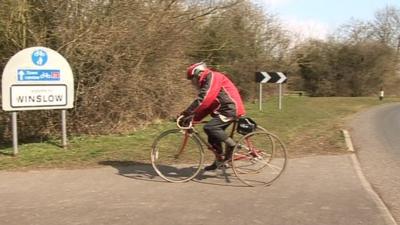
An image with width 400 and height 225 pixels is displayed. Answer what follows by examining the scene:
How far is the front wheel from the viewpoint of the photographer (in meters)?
8.00

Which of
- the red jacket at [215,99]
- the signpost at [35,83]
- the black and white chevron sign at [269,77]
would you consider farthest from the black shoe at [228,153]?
the black and white chevron sign at [269,77]

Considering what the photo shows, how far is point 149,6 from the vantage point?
1372 cm

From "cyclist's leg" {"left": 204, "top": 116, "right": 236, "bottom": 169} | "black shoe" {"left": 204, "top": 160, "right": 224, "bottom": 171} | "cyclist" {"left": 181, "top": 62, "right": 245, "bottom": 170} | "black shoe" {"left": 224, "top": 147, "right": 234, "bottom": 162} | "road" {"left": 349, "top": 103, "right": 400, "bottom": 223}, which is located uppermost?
"cyclist" {"left": 181, "top": 62, "right": 245, "bottom": 170}

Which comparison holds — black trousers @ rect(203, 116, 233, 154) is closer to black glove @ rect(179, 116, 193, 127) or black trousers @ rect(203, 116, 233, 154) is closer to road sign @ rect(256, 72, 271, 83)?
black glove @ rect(179, 116, 193, 127)

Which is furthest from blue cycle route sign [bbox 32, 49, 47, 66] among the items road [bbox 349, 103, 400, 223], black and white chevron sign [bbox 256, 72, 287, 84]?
black and white chevron sign [bbox 256, 72, 287, 84]

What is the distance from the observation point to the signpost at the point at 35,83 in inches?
392

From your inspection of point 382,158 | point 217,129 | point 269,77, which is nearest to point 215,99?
point 217,129

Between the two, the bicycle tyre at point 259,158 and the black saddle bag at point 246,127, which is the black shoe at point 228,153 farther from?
the black saddle bag at point 246,127

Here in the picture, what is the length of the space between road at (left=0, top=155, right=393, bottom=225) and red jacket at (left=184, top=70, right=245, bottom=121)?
941mm

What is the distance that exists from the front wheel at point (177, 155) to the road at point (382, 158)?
2.47 meters

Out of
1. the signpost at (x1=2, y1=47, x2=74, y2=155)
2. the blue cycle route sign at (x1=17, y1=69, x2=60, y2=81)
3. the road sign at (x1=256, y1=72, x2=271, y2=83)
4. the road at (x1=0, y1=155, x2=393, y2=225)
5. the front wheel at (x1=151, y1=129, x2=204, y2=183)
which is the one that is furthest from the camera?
the road sign at (x1=256, y1=72, x2=271, y2=83)

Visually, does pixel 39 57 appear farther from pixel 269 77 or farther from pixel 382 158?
pixel 269 77

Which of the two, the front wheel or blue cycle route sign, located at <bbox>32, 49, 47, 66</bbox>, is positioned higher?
blue cycle route sign, located at <bbox>32, 49, 47, 66</bbox>

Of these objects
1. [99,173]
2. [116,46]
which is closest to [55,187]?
[99,173]
